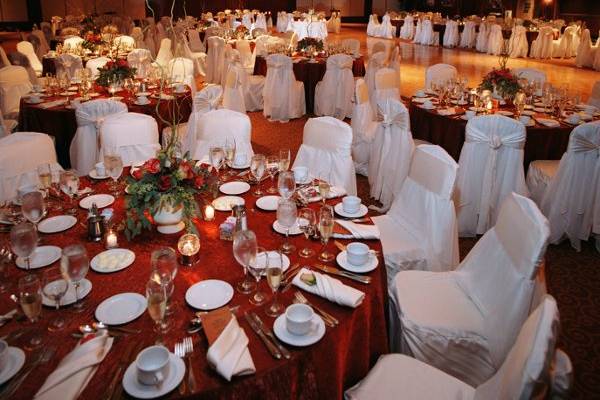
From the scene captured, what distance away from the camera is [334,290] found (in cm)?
180

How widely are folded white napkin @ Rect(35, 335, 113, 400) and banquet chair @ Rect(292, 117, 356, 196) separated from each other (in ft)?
7.62

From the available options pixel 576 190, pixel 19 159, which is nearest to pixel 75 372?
pixel 19 159

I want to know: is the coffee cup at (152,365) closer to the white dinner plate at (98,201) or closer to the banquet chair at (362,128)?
the white dinner plate at (98,201)

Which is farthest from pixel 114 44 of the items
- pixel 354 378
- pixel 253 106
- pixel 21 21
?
pixel 21 21

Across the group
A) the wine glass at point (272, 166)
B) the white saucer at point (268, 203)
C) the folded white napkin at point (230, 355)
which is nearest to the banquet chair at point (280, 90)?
the wine glass at point (272, 166)

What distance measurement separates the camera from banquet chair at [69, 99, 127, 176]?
427 cm

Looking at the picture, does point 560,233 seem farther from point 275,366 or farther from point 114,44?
point 114,44

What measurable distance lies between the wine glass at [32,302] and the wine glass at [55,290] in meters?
0.05

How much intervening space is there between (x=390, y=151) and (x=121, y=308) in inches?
131

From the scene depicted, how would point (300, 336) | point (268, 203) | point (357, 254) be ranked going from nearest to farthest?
point (300, 336) → point (357, 254) → point (268, 203)

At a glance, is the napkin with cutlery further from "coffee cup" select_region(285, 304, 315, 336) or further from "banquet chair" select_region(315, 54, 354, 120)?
"banquet chair" select_region(315, 54, 354, 120)

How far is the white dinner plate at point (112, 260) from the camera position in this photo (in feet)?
6.50

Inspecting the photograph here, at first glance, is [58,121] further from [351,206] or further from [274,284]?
[274,284]

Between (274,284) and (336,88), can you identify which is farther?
(336,88)
